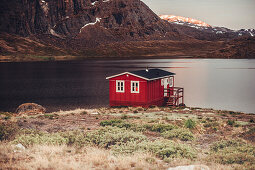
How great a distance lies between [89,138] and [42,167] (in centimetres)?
450

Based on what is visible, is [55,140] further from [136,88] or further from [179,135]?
[136,88]

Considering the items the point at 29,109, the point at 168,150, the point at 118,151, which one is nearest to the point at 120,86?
the point at 29,109

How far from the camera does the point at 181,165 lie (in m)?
9.33

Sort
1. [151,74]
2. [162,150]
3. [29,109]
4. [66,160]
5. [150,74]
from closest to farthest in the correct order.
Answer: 1. [66,160]
2. [162,150]
3. [29,109]
4. [150,74]
5. [151,74]

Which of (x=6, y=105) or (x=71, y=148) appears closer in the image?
(x=71, y=148)

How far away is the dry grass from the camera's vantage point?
9023mm

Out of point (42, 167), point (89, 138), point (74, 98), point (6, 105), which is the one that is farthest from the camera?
point (74, 98)

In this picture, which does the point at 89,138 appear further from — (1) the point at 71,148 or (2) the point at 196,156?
(2) the point at 196,156

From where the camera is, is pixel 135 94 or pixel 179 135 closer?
pixel 179 135

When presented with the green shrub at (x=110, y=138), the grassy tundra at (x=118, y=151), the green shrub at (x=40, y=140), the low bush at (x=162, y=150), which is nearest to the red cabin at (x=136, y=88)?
the grassy tundra at (x=118, y=151)

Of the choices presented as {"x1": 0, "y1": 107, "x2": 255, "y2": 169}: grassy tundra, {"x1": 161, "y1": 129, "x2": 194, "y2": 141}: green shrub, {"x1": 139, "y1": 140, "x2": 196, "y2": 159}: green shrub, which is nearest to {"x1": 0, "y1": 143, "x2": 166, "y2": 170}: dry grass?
{"x1": 0, "y1": 107, "x2": 255, "y2": 169}: grassy tundra

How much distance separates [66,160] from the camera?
32.3 feet

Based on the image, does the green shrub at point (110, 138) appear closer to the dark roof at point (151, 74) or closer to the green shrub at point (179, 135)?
the green shrub at point (179, 135)

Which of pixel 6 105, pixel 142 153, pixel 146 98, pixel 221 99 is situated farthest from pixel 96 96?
pixel 142 153
